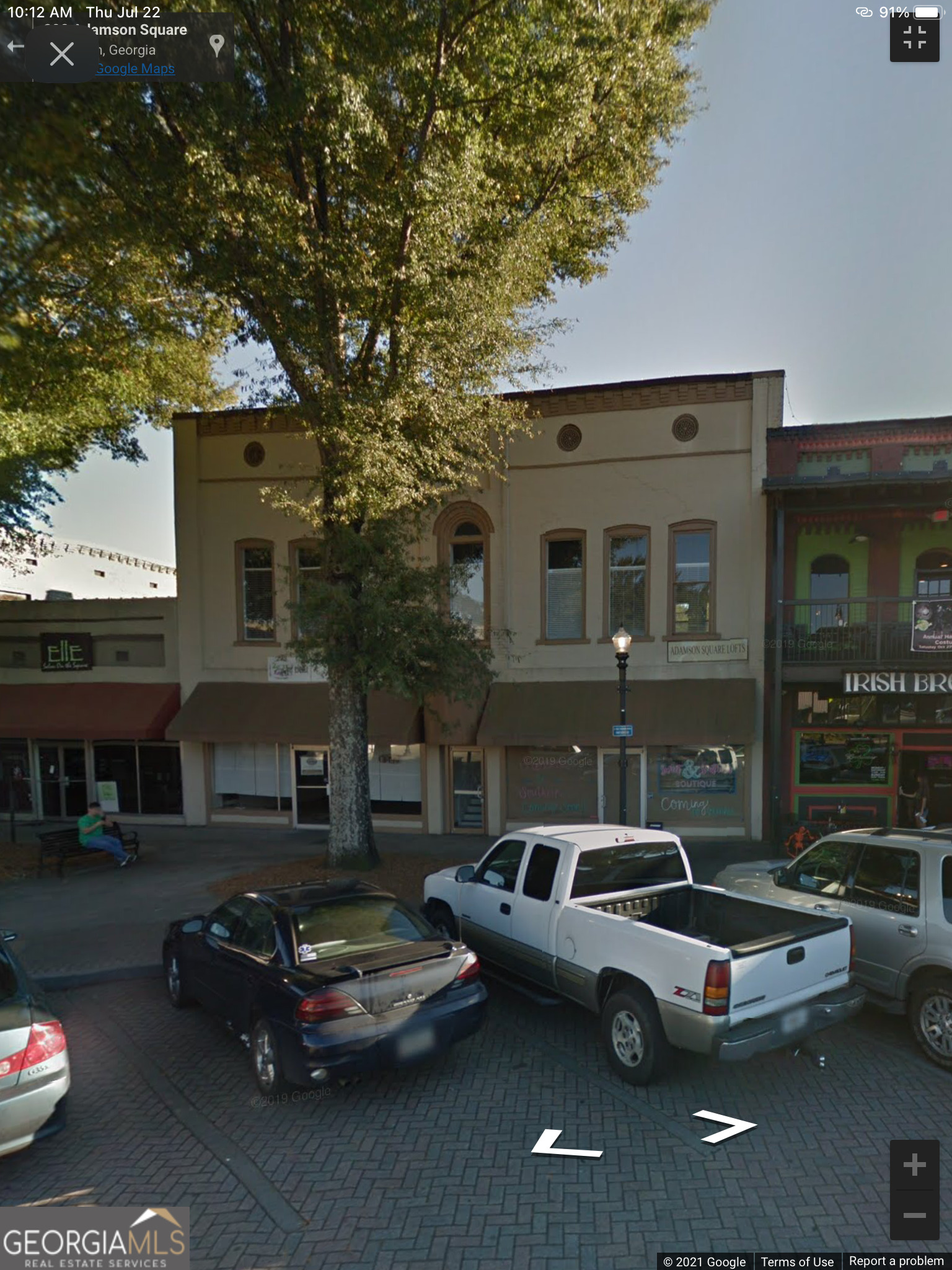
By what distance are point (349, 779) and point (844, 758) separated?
9.60 metres

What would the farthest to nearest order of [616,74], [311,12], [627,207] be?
[627,207], [616,74], [311,12]

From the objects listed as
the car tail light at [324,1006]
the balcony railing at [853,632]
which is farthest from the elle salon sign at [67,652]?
the balcony railing at [853,632]

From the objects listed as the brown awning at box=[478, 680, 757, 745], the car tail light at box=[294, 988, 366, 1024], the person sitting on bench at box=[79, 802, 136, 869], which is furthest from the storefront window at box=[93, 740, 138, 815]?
the car tail light at box=[294, 988, 366, 1024]

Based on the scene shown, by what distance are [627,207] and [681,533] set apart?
6.10 meters

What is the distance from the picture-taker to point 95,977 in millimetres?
7711

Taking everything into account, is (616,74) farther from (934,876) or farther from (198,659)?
(198,659)

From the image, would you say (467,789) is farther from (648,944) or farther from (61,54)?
(61,54)

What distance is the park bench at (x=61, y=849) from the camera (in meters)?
12.1

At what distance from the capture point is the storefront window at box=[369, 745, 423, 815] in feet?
49.8

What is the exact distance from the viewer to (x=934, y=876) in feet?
19.1

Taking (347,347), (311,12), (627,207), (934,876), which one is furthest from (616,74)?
(934,876)

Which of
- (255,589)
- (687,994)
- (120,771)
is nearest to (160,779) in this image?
(120,771)

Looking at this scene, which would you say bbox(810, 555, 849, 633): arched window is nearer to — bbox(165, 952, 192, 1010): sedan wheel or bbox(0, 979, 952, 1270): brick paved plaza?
bbox(0, 979, 952, 1270): brick paved plaza

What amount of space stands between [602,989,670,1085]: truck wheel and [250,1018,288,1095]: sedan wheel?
99.9 inches
